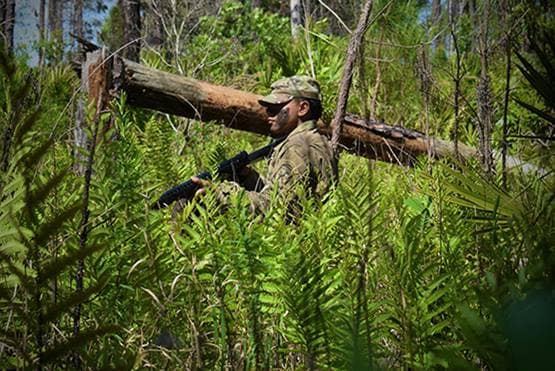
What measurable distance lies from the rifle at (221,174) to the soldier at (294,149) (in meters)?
0.06

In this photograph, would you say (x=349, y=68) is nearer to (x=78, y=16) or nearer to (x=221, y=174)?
(x=221, y=174)

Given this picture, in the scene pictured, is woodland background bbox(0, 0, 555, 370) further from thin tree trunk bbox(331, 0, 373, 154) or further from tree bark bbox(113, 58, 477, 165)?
tree bark bbox(113, 58, 477, 165)

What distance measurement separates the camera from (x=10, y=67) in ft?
2.45

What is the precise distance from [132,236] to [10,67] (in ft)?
3.37

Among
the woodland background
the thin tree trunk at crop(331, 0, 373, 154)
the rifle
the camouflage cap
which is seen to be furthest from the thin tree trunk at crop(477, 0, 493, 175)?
the camouflage cap

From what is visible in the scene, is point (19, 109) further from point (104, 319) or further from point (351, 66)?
point (351, 66)

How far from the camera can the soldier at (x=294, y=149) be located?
3.33 metres

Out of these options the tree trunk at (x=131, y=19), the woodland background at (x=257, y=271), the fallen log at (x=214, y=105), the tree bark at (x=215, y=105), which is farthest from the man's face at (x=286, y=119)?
the tree trunk at (x=131, y=19)

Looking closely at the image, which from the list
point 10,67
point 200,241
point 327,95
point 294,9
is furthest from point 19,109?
point 294,9

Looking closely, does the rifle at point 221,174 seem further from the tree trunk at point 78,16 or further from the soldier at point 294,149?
the tree trunk at point 78,16

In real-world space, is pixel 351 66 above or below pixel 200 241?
above

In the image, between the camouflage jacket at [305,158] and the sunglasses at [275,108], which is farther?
the sunglasses at [275,108]

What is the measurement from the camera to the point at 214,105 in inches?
206

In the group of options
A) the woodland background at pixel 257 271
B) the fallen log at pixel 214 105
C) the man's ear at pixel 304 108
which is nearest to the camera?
the woodland background at pixel 257 271
